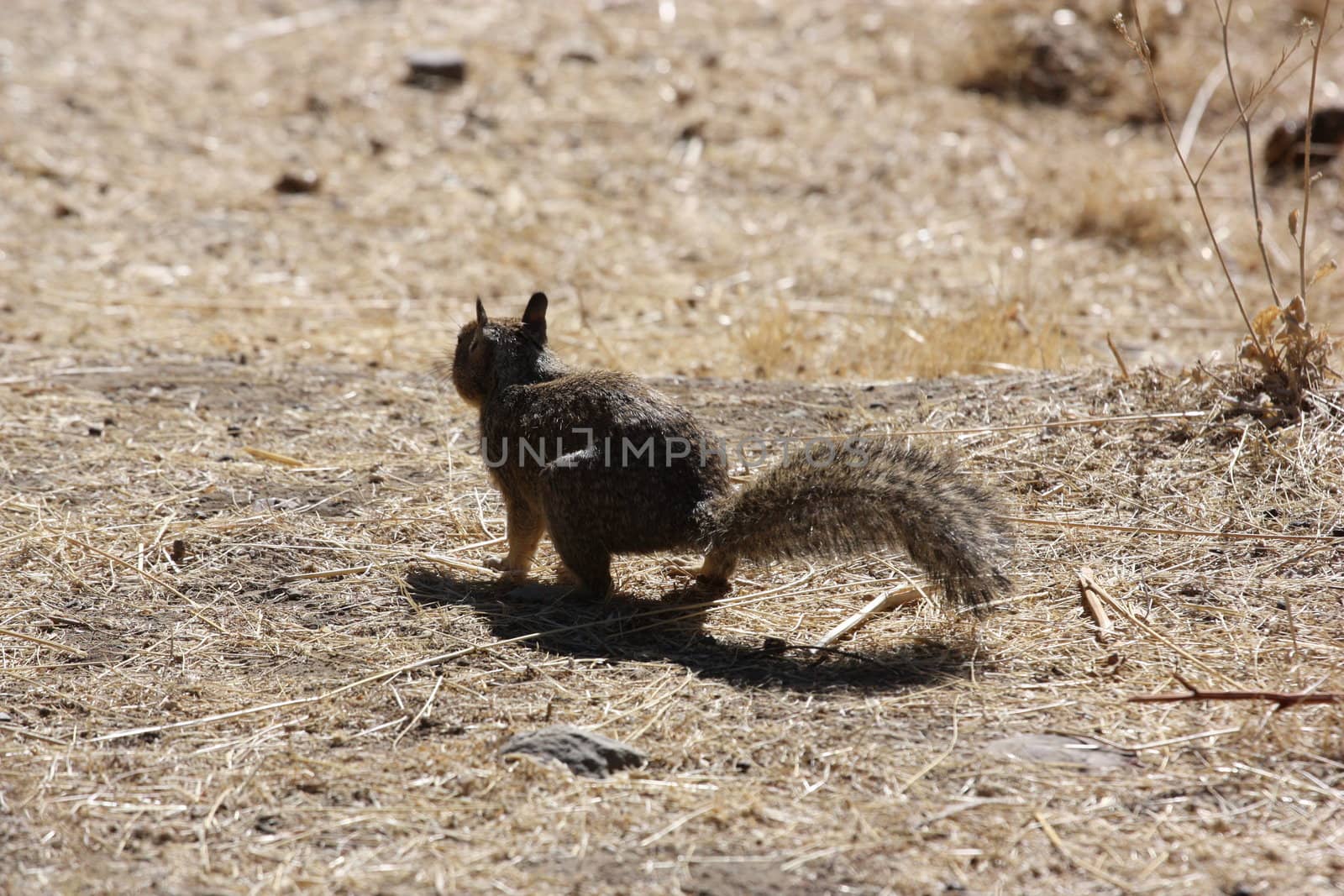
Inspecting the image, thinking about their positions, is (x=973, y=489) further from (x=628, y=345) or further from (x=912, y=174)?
(x=912, y=174)

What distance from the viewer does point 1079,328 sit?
9.43m

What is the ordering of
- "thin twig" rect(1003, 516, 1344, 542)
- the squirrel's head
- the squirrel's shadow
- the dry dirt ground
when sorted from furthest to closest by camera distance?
the squirrel's head
"thin twig" rect(1003, 516, 1344, 542)
the squirrel's shadow
the dry dirt ground

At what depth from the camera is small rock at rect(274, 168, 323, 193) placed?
38.3ft

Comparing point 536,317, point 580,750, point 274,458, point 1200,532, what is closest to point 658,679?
point 580,750

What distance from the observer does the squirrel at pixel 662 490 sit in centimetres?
441

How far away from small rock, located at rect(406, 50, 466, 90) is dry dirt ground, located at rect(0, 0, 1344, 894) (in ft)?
1.00

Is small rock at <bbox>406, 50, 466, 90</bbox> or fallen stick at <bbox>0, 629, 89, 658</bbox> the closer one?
fallen stick at <bbox>0, 629, 89, 658</bbox>

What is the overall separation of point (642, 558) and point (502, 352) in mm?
1085

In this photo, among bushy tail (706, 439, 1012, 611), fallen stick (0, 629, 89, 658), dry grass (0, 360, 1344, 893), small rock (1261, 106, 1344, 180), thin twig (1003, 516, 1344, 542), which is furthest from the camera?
small rock (1261, 106, 1344, 180)

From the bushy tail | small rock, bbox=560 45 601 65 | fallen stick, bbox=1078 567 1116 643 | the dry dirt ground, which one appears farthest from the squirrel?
small rock, bbox=560 45 601 65

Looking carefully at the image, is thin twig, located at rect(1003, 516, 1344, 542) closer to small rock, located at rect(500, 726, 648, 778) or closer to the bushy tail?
the bushy tail

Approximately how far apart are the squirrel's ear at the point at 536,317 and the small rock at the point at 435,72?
8883mm

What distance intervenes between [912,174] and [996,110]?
180 centimetres

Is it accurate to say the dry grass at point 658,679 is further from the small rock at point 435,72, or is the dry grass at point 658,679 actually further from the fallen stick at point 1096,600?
the small rock at point 435,72
